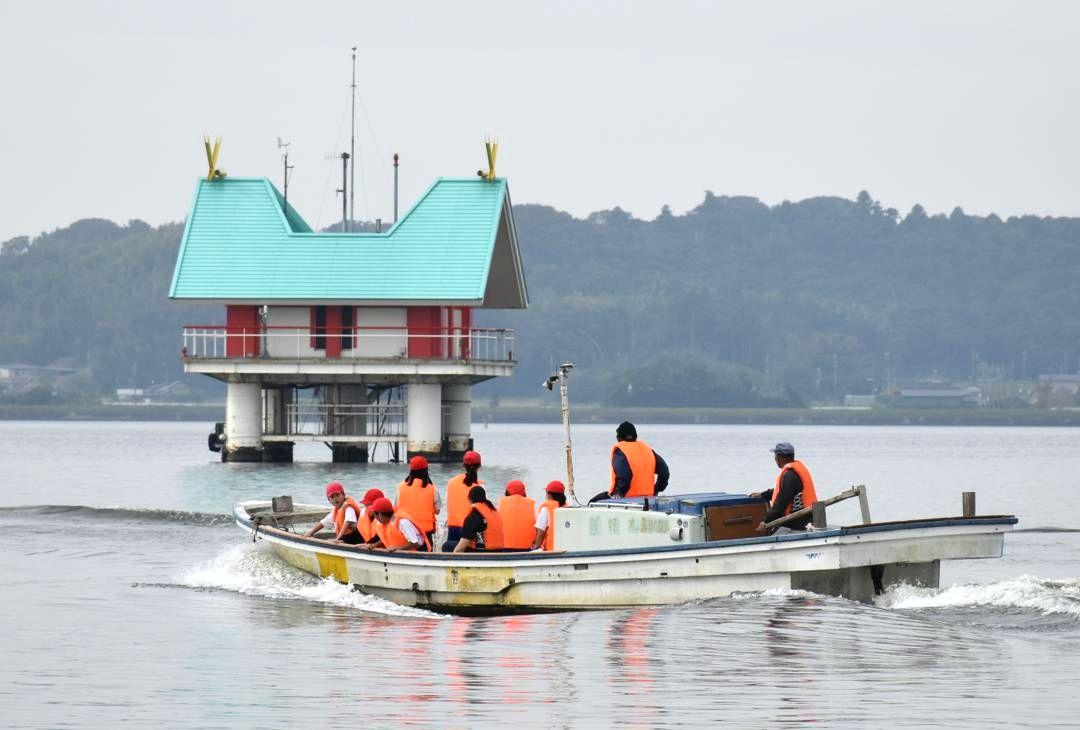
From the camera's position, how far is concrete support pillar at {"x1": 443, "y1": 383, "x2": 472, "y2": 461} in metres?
64.2

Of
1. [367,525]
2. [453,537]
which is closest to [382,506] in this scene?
[367,525]

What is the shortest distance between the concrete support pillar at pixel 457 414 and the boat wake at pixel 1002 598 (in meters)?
38.3

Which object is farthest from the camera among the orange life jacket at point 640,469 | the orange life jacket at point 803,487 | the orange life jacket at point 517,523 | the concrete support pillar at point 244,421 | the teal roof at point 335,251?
the concrete support pillar at point 244,421

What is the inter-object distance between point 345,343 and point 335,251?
3128mm

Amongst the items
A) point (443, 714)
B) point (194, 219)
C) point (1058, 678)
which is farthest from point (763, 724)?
point (194, 219)

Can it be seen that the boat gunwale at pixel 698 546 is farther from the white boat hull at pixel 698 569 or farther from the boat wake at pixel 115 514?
the boat wake at pixel 115 514

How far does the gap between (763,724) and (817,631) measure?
5.00 m

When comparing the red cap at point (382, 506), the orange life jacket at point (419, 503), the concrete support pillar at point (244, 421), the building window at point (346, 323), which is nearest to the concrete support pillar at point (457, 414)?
the building window at point (346, 323)

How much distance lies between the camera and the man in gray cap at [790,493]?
2475 cm

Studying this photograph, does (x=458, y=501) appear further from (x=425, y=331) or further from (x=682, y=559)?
(x=425, y=331)

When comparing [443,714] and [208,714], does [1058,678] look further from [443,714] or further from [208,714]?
[208,714]

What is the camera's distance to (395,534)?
2702 cm

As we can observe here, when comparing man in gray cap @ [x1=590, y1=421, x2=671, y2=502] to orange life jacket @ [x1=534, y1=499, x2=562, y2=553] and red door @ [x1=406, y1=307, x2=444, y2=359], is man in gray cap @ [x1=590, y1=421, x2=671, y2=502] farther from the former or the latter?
red door @ [x1=406, y1=307, x2=444, y2=359]

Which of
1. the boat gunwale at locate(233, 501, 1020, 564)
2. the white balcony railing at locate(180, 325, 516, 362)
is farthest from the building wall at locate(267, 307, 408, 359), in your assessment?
the boat gunwale at locate(233, 501, 1020, 564)
